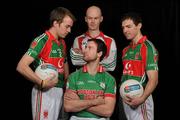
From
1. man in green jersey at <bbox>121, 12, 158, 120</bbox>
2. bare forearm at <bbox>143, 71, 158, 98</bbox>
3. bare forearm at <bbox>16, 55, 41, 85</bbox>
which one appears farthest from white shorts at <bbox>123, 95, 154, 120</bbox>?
bare forearm at <bbox>16, 55, 41, 85</bbox>

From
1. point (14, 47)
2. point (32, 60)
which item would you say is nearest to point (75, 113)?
point (32, 60)

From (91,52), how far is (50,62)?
1.49ft

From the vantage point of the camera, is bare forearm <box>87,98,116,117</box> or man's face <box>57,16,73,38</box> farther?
man's face <box>57,16,73,38</box>

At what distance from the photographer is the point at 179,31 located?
5066 millimetres

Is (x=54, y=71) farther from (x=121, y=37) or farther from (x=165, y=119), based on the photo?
(x=165, y=119)

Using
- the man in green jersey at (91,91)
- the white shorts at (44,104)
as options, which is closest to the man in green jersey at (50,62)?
the white shorts at (44,104)

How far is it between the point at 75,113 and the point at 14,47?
1.76 meters

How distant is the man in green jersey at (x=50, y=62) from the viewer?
366cm

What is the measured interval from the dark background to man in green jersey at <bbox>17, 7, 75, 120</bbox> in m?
1.15

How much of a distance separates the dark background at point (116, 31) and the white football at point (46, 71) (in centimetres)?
151

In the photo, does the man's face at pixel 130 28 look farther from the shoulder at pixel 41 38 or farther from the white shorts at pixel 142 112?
the shoulder at pixel 41 38

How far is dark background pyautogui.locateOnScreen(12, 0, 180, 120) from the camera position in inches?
200

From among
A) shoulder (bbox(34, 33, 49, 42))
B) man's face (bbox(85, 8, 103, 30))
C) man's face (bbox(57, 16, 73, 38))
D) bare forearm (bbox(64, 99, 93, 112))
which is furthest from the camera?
man's face (bbox(85, 8, 103, 30))

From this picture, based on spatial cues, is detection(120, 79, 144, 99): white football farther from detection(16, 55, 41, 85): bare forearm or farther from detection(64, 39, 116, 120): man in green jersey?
detection(16, 55, 41, 85): bare forearm
